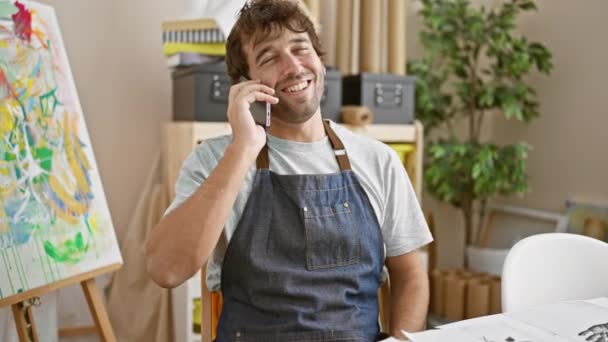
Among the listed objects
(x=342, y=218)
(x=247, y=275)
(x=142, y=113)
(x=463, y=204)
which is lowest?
(x=463, y=204)

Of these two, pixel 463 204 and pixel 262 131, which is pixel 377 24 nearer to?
pixel 463 204

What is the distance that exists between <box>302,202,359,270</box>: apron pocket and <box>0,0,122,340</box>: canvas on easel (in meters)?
0.79

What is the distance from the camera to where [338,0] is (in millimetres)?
2893

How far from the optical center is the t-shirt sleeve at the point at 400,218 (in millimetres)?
1538

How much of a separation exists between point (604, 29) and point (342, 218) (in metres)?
2.05

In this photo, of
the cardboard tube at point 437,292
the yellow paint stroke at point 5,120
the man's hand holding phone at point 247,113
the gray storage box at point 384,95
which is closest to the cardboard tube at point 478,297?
the cardboard tube at point 437,292

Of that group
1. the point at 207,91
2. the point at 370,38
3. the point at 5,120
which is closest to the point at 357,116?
the point at 370,38

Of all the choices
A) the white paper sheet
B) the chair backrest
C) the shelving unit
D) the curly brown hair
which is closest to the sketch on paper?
the white paper sheet

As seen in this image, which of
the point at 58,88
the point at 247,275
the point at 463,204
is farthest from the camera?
the point at 463,204

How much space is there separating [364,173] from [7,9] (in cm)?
113

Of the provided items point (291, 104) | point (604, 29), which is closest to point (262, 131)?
point (291, 104)

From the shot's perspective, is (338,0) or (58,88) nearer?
(58,88)

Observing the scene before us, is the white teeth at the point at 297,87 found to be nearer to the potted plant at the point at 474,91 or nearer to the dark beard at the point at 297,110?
the dark beard at the point at 297,110

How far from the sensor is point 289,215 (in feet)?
4.76
